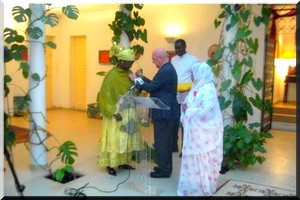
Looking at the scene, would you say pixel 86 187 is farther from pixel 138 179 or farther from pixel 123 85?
pixel 123 85

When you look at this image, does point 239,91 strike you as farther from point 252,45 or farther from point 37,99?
point 37,99

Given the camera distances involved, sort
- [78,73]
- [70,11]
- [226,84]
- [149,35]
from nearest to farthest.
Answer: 1. [70,11]
2. [226,84]
3. [149,35]
4. [78,73]

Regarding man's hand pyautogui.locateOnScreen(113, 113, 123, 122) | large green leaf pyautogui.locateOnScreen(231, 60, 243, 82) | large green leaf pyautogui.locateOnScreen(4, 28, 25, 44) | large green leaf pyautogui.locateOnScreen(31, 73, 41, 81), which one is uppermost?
large green leaf pyautogui.locateOnScreen(4, 28, 25, 44)

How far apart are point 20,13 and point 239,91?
8.75 ft

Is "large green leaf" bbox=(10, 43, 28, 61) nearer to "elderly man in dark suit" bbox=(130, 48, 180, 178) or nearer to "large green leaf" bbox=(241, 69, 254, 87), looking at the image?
"elderly man in dark suit" bbox=(130, 48, 180, 178)

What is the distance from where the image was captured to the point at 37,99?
13.1 ft

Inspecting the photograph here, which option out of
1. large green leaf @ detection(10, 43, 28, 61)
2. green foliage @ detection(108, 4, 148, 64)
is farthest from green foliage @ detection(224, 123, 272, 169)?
large green leaf @ detection(10, 43, 28, 61)

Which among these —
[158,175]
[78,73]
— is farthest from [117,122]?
[78,73]

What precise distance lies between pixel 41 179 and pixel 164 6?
4545 millimetres

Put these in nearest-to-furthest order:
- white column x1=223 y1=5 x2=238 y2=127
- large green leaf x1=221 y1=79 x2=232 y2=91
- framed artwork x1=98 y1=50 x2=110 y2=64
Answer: large green leaf x1=221 y1=79 x2=232 y2=91 < white column x1=223 y1=5 x2=238 y2=127 < framed artwork x1=98 y1=50 x2=110 y2=64

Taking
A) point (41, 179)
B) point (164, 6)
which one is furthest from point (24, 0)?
point (164, 6)

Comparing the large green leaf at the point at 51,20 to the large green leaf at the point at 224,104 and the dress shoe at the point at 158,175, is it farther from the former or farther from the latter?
the large green leaf at the point at 224,104

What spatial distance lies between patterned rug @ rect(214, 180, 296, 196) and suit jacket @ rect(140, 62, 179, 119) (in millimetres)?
948

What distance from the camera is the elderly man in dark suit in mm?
3633
